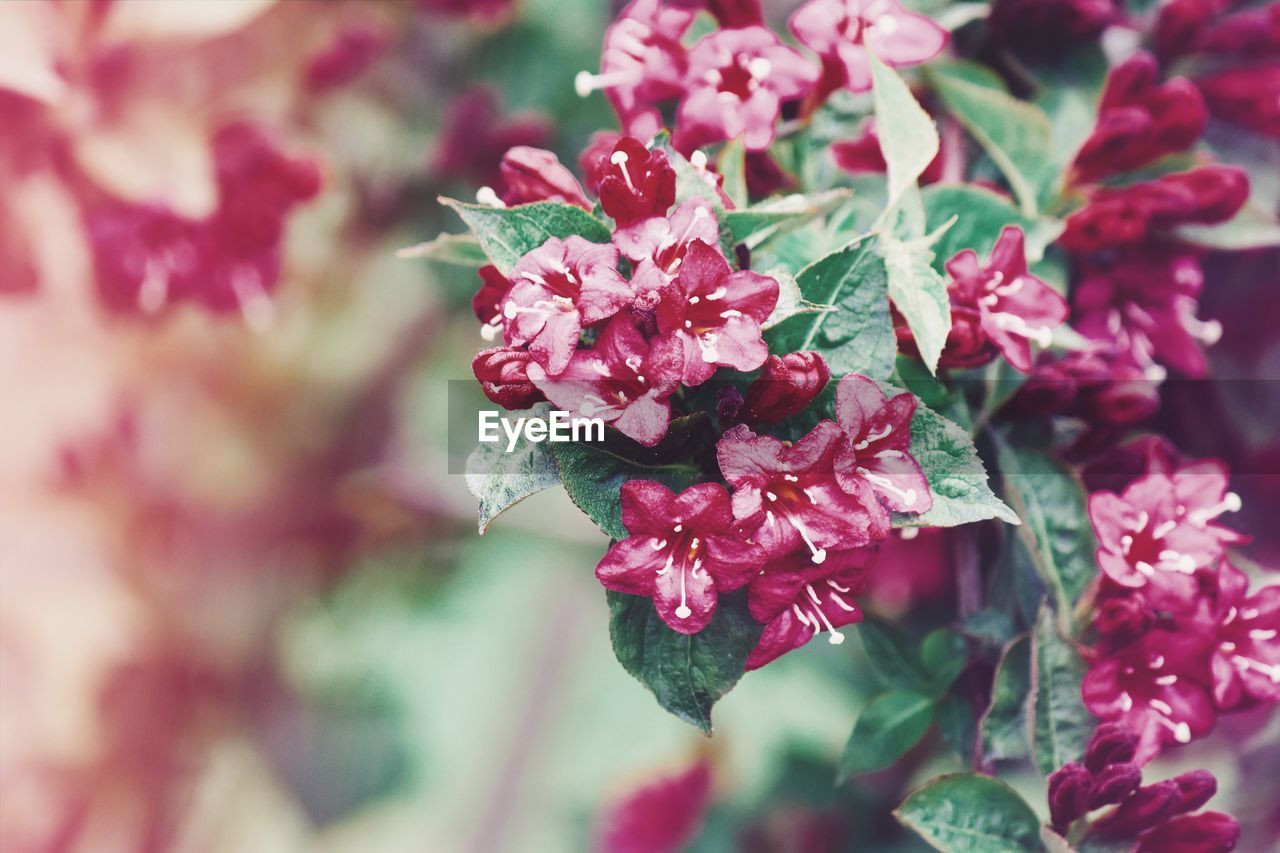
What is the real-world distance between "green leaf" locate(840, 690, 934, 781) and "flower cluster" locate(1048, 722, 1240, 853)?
11 centimetres

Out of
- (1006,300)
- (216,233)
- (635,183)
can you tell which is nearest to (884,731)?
(1006,300)

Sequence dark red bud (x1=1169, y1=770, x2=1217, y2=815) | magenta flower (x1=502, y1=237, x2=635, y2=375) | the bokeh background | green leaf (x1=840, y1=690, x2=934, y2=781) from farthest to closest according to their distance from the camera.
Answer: the bokeh background → green leaf (x1=840, y1=690, x2=934, y2=781) → dark red bud (x1=1169, y1=770, x2=1217, y2=815) → magenta flower (x1=502, y1=237, x2=635, y2=375)

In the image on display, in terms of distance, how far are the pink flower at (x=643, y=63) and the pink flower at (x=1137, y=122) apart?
0.93 ft

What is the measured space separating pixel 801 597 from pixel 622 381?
0.47 ft

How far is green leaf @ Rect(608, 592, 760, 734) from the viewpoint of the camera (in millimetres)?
462

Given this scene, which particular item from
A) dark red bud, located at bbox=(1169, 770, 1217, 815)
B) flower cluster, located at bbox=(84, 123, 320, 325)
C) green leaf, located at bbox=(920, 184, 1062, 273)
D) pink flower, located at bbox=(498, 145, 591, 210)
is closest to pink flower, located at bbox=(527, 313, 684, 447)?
pink flower, located at bbox=(498, 145, 591, 210)

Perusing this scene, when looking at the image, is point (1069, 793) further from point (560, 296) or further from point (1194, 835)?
point (560, 296)

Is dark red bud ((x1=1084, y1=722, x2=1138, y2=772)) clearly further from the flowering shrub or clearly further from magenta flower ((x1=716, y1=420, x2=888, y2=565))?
magenta flower ((x1=716, y1=420, x2=888, y2=565))

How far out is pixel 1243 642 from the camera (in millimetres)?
535

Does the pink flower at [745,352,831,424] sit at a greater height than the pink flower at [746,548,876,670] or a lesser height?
greater

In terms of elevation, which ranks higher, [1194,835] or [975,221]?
[975,221]

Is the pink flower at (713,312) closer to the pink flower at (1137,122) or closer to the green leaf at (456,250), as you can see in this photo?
the green leaf at (456,250)

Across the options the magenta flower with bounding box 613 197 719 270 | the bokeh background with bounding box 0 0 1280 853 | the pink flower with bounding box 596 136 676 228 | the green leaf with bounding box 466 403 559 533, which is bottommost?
the bokeh background with bounding box 0 0 1280 853

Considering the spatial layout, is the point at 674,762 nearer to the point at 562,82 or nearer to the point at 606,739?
the point at 606,739
